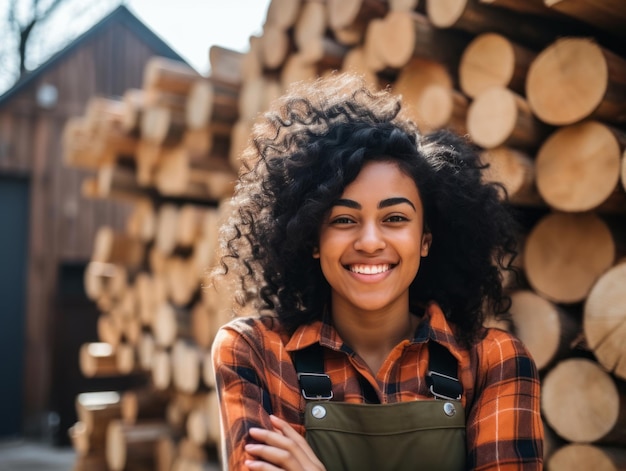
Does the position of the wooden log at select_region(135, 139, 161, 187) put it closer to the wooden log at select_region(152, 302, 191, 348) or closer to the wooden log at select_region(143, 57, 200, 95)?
the wooden log at select_region(143, 57, 200, 95)

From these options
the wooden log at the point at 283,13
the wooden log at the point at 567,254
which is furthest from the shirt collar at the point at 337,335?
the wooden log at the point at 283,13

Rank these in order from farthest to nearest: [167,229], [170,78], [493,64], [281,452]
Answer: [167,229] < [170,78] < [493,64] < [281,452]

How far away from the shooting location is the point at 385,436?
1.66 metres

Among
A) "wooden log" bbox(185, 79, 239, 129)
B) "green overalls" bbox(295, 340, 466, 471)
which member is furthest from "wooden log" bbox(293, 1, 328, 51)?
"green overalls" bbox(295, 340, 466, 471)

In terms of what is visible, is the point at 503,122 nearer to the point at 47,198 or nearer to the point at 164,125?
the point at 164,125

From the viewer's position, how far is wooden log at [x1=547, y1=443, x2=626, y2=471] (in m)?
2.04

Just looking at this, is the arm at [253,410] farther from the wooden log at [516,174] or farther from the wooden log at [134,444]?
the wooden log at [134,444]

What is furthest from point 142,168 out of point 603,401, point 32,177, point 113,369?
point 32,177

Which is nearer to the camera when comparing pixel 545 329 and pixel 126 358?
pixel 545 329

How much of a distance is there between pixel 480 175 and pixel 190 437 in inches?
93.8

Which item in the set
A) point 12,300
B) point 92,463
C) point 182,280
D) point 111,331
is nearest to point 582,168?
point 182,280

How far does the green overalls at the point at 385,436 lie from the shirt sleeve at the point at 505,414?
5 centimetres

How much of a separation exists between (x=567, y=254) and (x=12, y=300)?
19.9ft

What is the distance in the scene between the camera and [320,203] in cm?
178
